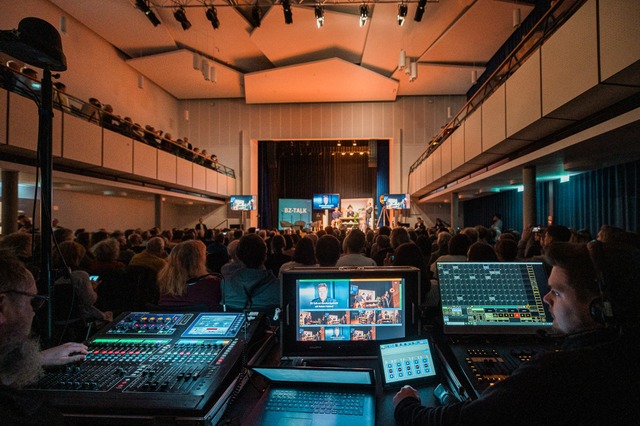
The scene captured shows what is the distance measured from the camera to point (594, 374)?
0.90 meters

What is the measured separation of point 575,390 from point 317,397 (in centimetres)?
74

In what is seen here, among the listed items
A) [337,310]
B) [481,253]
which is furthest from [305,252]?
[337,310]

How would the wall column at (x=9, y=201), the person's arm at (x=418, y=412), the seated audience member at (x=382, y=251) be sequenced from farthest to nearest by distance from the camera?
1. the wall column at (x=9, y=201)
2. the seated audience member at (x=382, y=251)
3. the person's arm at (x=418, y=412)

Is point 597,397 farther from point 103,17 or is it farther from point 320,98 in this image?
point 320,98

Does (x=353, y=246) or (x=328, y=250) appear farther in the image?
(x=353, y=246)

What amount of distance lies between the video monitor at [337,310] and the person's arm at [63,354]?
0.76 metres

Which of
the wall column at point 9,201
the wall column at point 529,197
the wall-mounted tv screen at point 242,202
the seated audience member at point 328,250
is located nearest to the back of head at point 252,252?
the seated audience member at point 328,250

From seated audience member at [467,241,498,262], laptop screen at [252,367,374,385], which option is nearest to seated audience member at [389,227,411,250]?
seated audience member at [467,241,498,262]

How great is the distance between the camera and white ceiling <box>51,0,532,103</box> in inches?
413

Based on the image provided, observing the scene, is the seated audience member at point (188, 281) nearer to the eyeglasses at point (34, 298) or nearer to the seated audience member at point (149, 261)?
the seated audience member at point (149, 261)

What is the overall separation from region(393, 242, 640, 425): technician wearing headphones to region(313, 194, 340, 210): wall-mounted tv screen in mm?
16407

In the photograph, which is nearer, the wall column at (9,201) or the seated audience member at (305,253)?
the seated audience member at (305,253)

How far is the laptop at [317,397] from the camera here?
3.84 feet

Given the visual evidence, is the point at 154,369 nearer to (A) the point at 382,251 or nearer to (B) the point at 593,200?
(A) the point at 382,251
